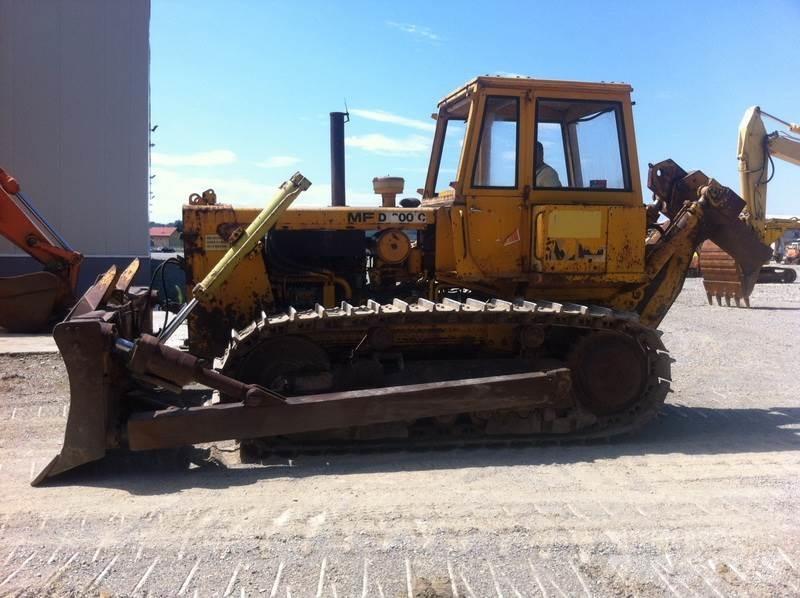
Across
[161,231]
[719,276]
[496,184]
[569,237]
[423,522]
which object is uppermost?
[161,231]

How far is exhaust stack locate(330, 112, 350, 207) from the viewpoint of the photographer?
6.91 meters

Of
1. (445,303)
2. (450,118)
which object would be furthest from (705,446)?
(450,118)

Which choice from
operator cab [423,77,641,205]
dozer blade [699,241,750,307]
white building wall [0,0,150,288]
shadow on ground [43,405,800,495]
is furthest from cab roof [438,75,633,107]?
white building wall [0,0,150,288]

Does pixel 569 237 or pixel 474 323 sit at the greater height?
pixel 569 237

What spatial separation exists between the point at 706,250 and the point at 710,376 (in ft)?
34.8

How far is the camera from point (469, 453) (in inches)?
212

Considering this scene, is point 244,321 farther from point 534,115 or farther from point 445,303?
point 534,115

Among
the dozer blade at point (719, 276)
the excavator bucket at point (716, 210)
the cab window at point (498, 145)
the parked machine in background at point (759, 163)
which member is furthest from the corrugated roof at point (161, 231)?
the cab window at point (498, 145)

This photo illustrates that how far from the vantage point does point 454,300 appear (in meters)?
6.05

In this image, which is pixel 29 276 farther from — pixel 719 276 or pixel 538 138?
pixel 719 276

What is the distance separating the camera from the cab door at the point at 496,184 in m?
5.93

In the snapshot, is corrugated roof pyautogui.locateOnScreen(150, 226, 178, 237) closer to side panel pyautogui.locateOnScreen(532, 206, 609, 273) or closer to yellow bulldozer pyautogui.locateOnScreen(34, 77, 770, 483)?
yellow bulldozer pyautogui.locateOnScreen(34, 77, 770, 483)

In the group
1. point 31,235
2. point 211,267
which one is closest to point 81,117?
point 31,235

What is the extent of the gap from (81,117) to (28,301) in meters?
7.51
